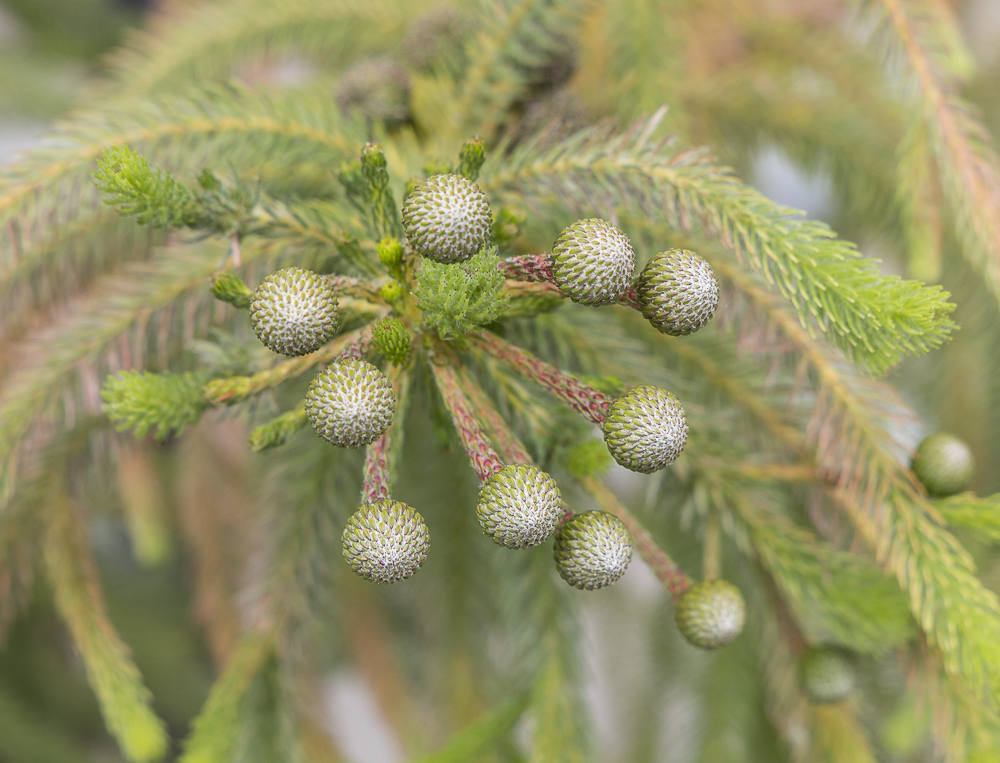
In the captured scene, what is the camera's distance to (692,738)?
125cm

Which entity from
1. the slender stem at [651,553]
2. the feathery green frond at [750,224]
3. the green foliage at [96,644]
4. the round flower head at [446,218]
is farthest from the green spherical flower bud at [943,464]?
the green foliage at [96,644]

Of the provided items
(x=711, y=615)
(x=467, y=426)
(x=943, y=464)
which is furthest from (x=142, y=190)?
(x=943, y=464)

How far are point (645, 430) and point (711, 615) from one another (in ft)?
0.65

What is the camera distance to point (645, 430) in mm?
495

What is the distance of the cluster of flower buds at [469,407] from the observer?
480 mm

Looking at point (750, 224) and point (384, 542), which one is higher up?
point (750, 224)

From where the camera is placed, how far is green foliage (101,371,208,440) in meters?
0.58

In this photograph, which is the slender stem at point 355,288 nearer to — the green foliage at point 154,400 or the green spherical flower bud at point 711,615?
the green foliage at point 154,400

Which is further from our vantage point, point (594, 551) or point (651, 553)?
point (651, 553)

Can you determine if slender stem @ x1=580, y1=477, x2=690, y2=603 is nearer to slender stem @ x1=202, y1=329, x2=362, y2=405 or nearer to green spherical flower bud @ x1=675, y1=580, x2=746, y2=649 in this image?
green spherical flower bud @ x1=675, y1=580, x2=746, y2=649

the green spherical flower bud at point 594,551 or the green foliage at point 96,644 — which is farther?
the green foliage at point 96,644

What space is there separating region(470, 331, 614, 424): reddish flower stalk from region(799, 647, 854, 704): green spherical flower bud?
15.1 inches

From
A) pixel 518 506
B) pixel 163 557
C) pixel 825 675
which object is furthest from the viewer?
pixel 163 557

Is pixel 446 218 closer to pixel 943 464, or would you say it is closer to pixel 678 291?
pixel 678 291
